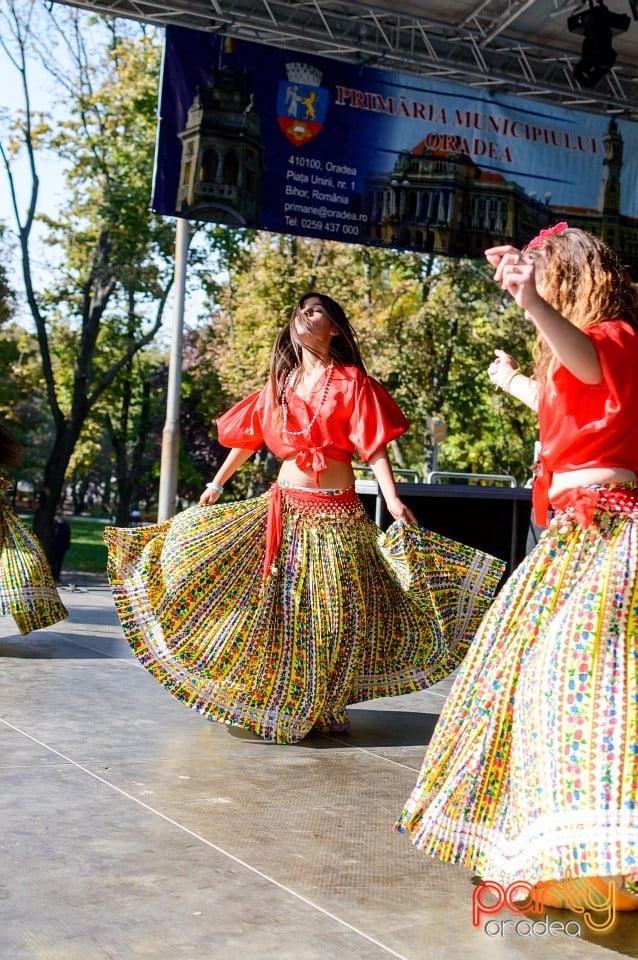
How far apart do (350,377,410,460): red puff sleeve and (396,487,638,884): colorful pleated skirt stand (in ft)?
6.36

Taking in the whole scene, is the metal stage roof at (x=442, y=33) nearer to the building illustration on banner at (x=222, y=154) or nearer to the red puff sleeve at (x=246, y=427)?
the building illustration on banner at (x=222, y=154)

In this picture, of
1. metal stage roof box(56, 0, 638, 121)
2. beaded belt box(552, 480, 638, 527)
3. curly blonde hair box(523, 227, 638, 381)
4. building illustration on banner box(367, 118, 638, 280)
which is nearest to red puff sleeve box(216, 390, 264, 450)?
curly blonde hair box(523, 227, 638, 381)

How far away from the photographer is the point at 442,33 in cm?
1052

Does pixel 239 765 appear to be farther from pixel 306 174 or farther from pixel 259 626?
pixel 306 174

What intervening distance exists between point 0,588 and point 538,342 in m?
4.49

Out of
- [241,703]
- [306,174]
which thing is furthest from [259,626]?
[306,174]

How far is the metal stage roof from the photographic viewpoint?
32.4 feet

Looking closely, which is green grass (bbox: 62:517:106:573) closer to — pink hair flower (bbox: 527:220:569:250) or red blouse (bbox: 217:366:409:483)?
red blouse (bbox: 217:366:409:483)

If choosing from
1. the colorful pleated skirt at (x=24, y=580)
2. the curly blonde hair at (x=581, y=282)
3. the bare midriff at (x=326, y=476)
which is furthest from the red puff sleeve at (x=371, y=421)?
the colorful pleated skirt at (x=24, y=580)

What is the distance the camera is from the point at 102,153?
77.1 ft

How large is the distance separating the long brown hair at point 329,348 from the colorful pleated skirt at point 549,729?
2.24 m

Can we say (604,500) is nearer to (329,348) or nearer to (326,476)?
(326,476)

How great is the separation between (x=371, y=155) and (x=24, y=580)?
5822 millimetres

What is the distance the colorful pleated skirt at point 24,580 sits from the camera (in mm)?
6801
